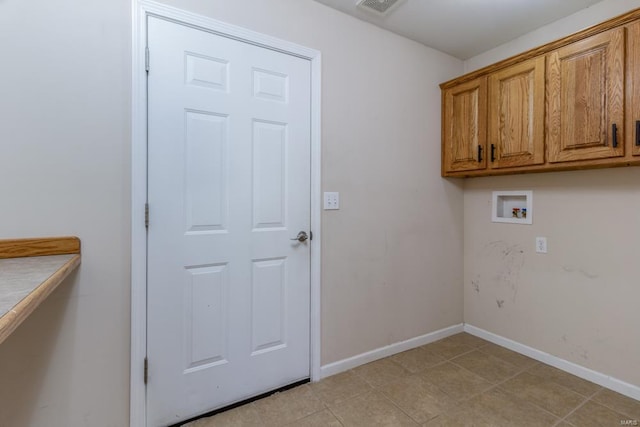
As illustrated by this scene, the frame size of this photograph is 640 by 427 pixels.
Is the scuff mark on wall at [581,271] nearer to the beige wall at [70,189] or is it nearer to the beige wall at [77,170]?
the beige wall at [77,170]

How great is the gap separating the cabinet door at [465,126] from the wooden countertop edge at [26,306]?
2649 millimetres

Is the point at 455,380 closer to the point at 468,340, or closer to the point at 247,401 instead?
the point at 468,340

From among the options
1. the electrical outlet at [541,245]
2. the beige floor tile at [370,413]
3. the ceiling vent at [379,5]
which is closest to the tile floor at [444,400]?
the beige floor tile at [370,413]

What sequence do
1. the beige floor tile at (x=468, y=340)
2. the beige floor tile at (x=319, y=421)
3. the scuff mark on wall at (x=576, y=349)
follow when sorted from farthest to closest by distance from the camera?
1. the beige floor tile at (x=468, y=340)
2. the scuff mark on wall at (x=576, y=349)
3. the beige floor tile at (x=319, y=421)

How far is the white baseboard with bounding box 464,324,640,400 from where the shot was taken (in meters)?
1.88

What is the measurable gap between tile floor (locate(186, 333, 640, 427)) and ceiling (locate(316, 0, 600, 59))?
101 inches

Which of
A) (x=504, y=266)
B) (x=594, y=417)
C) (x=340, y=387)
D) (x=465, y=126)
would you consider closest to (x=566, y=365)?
(x=594, y=417)

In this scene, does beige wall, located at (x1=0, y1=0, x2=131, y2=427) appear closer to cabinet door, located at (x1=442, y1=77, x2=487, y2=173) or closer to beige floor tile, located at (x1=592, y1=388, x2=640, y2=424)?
cabinet door, located at (x1=442, y1=77, x2=487, y2=173)

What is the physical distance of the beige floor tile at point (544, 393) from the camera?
1.77m

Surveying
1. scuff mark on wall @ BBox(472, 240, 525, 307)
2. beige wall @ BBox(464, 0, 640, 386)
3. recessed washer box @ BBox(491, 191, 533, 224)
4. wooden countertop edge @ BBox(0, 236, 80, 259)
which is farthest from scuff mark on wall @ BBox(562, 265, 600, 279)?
wooden countertop edge @ BBox(0, 236, 80, 259)

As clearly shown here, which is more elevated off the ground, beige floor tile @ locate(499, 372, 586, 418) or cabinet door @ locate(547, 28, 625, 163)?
cabinet door @ locate(547, 28, 625, 163)

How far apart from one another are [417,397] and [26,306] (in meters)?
1.98

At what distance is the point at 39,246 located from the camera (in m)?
1.32

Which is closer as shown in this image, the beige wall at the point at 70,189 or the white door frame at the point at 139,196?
the beige wall at the point at 70,189
